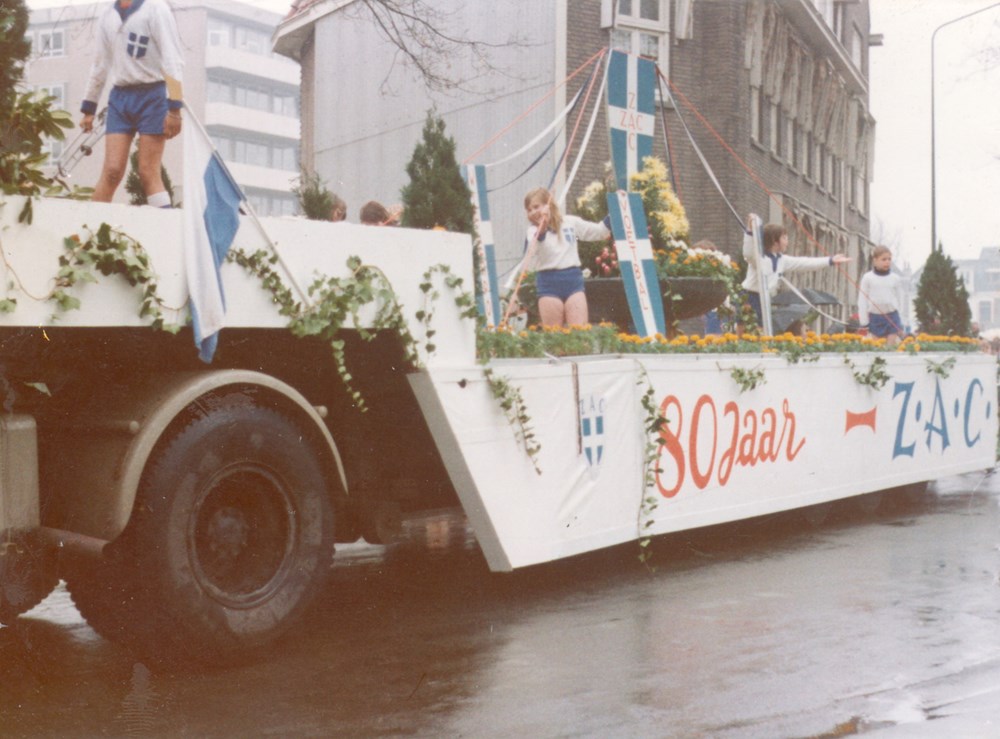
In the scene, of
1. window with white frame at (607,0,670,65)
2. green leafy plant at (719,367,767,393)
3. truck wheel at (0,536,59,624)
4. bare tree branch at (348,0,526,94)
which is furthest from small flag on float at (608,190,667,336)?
window with white frame at (607,0,670,65)

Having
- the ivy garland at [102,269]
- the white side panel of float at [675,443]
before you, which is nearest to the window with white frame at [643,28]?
the white side panel of float at [675,443]

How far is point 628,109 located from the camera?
38.4ft

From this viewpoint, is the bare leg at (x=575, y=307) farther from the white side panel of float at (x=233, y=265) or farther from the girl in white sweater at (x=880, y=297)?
the girl in white sweater at (x=880, y=297)

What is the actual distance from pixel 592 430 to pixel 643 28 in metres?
19.2

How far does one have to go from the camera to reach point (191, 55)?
25.8 feet

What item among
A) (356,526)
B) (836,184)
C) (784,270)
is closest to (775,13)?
(836,184)

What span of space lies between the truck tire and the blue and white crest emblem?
188cm

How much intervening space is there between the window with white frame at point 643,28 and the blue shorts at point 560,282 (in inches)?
564

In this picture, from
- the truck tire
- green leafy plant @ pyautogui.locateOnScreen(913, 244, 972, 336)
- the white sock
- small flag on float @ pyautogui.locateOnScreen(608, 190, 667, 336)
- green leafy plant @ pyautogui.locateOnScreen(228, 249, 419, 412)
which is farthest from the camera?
green leafy plant @ pyautogui.locateOnScreen(913, 244, 972, 336)

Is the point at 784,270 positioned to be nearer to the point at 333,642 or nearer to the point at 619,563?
the point at 619,563

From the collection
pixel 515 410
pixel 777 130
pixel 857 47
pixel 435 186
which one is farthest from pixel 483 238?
pixel 857 47

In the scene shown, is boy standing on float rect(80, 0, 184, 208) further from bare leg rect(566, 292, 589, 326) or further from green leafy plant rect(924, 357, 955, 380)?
green leafy plant rect(924, 357, 955, 380)

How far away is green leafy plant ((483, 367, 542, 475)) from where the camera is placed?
6.60 meters

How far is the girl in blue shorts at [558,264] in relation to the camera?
413 inches
